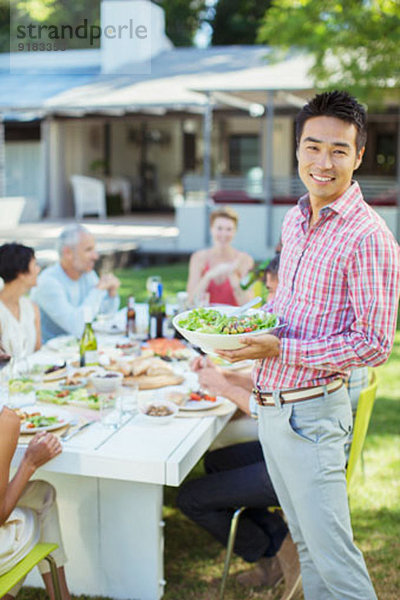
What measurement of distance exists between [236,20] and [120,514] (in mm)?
24642

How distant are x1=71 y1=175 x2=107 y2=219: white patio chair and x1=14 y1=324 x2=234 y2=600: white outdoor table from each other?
43.5 ft

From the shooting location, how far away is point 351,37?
28.0ft

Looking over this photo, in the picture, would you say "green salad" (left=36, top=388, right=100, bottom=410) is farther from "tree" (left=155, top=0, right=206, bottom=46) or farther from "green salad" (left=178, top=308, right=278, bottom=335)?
"tree" (left=155, top=0, right=206, bottom=46)

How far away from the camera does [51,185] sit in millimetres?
18234

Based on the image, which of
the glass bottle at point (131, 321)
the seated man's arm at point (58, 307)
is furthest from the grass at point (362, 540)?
the seated man's arm at point (58, 307)

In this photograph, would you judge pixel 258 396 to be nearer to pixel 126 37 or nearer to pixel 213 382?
pixel 213 382

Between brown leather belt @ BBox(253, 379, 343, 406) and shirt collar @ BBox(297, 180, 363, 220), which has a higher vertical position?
shirt collar @ BBox(297, 180, 363, 220)

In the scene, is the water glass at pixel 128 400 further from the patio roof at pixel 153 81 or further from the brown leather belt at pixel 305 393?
the patio roof at pixel 153 81

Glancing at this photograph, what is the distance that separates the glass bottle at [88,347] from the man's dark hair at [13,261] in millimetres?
572

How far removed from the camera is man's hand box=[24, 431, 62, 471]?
236 cm

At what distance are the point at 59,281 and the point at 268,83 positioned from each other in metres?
8.33

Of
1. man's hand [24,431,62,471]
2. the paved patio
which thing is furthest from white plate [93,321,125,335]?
the paved patio

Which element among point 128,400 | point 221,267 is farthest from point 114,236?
point 128,400

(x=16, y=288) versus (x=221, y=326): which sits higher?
(x=221, y=326)
